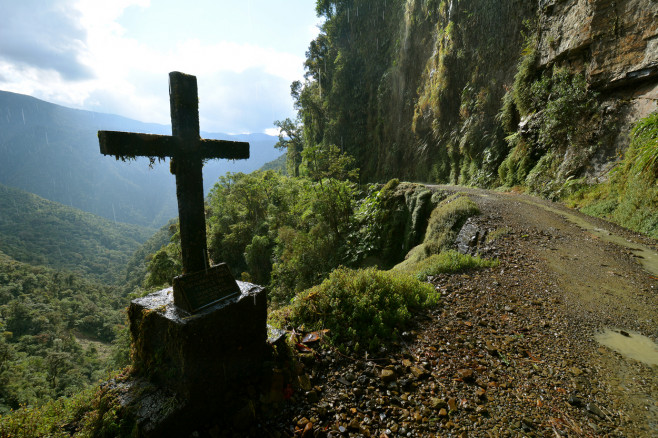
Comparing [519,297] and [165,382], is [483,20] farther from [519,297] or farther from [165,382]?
[165,382]

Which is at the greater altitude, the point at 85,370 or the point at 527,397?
the point at 527,397

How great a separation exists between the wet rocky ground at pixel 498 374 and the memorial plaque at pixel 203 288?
1139 mm

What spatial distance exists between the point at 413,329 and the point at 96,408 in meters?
3.56

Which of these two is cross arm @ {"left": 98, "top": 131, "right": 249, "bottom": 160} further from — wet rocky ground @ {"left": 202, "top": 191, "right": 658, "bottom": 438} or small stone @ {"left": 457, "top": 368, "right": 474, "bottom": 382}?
small stone @ {"left": 457, "top": 368, "right": 474, "bottom": 382}

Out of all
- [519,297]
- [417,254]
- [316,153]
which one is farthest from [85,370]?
[519,297]

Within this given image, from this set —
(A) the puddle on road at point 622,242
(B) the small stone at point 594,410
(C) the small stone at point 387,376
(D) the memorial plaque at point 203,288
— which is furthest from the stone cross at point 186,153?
(A) the puddle on road at point 622,242

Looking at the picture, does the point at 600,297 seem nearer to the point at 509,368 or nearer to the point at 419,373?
the point at 509,368

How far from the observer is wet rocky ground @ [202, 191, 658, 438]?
2479 mm

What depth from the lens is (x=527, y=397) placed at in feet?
8.73

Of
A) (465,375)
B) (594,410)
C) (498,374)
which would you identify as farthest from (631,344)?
(465,375)

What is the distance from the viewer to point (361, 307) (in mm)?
4062

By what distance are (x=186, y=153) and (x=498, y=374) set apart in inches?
163

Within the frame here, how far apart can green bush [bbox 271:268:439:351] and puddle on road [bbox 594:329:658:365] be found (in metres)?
1.98

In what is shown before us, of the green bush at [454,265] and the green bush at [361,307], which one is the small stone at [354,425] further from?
the green bush at [454,265]
